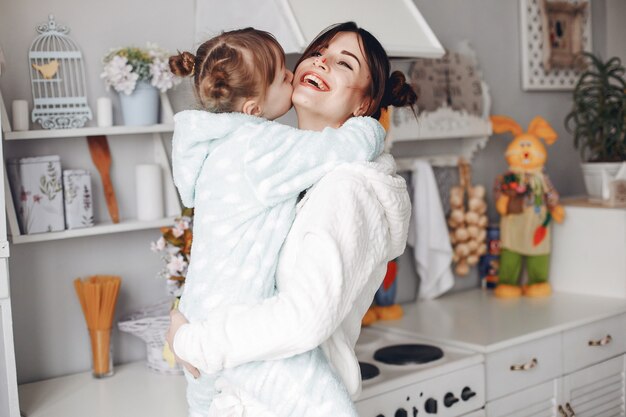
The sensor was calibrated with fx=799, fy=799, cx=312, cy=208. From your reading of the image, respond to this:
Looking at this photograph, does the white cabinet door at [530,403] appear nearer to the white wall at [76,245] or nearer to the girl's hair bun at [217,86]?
the white wall at [76,245]

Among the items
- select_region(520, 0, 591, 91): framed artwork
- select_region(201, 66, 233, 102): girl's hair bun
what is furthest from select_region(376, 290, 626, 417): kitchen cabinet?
select_region(201, 66, 233, 102): girl's hair bun

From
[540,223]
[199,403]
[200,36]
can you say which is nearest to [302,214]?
[199,403]

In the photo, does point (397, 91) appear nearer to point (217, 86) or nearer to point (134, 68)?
point (217, 86)

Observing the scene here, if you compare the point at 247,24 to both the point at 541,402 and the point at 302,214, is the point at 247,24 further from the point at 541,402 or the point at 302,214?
the point at 541,402

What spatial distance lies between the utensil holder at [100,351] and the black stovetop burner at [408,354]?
0.79 meters

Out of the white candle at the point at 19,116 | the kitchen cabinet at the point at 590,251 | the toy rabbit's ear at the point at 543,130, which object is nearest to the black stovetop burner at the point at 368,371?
the white candle at the point at 19,116

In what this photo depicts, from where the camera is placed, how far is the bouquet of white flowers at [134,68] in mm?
2221

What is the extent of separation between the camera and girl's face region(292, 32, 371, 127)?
1.54 meters

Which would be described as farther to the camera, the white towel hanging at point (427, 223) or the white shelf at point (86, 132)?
the white towel hanging at point (427, 223)

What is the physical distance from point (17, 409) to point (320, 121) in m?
1.03

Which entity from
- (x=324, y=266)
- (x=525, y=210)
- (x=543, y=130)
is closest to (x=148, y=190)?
(x=324, y=266)

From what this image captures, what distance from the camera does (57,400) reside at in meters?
2.12

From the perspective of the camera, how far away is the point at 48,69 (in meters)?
2.21

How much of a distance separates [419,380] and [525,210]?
114 cm
